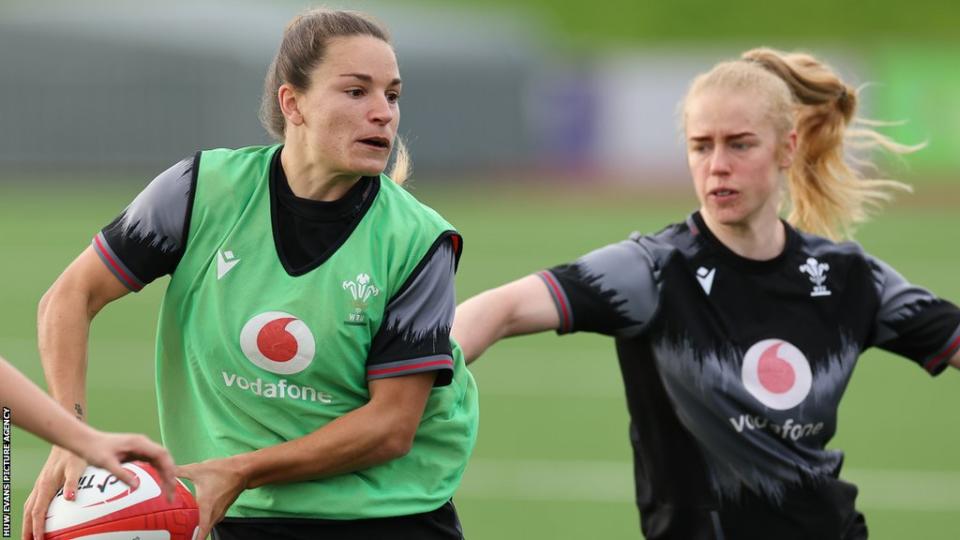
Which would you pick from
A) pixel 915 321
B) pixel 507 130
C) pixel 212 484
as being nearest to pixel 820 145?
pixel 915 321

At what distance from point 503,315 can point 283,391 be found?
858 mm

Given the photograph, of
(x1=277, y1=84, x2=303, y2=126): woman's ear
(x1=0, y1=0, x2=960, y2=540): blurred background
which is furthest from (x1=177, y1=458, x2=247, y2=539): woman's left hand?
(x1=0, y1=0, x2=960, y2=540): blurred background

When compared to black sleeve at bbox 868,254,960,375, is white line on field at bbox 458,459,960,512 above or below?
below

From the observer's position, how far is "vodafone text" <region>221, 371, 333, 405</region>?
146 inches

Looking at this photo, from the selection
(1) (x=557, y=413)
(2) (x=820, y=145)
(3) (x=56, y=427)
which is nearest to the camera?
(3) (x=56, y=427)

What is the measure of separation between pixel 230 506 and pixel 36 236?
17449 millimetres

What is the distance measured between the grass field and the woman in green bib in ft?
11.0

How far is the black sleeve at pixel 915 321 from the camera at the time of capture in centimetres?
481

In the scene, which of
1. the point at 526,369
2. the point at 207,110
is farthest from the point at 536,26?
the point at 526,369

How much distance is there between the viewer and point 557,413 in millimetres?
10117

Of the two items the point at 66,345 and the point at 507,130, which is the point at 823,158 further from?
the point at 507,130

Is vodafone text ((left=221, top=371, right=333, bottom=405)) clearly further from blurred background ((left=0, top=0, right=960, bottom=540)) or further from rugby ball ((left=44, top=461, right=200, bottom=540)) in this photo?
blurred background ((left=0, top=0, right=960, bottom=540))

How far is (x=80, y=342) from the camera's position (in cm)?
375

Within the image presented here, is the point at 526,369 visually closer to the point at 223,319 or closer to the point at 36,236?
the point at 223,319
